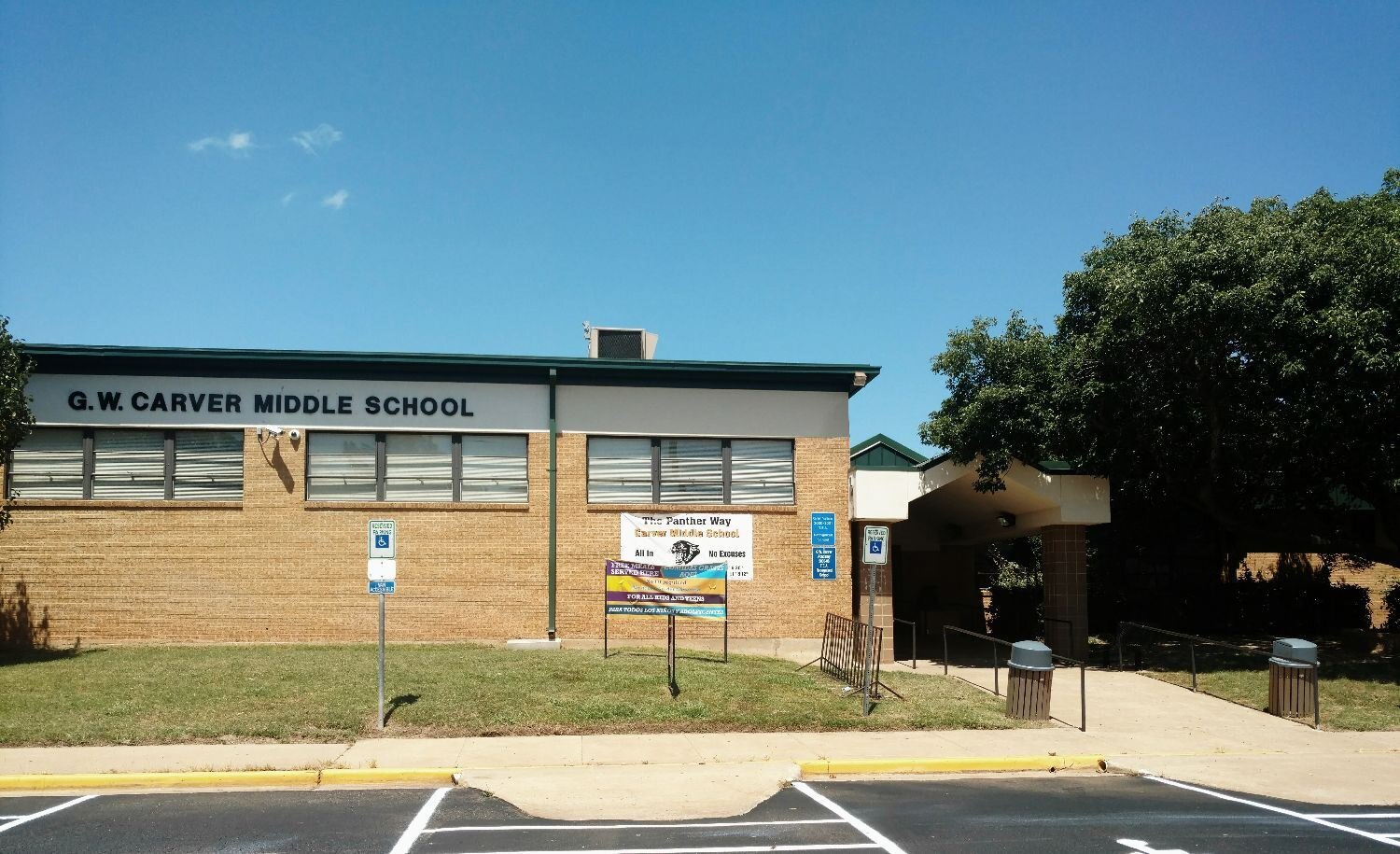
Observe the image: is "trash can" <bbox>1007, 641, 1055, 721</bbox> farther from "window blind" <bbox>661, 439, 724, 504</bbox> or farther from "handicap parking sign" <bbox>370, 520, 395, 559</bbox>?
"handicap parking sign" <bbox>370, 520, 395, 559</bbox>

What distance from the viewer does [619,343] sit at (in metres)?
23.1

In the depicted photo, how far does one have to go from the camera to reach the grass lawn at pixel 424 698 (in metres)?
13.4

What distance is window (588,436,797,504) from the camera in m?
21.4

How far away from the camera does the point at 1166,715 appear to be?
52.0 feet

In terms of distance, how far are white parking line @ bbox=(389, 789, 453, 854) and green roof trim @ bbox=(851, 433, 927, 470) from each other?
1290 centimetres

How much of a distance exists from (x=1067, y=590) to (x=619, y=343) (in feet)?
33.7

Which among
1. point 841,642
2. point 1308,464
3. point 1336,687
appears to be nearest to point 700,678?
point 841,642

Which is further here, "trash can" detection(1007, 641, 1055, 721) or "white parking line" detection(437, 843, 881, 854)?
"trash can" detection(1007, 641, 1055, 721)

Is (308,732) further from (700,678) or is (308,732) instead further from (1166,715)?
(1166,715)

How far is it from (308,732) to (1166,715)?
1163cm

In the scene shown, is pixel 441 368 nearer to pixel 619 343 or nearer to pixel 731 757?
pixel 619 343

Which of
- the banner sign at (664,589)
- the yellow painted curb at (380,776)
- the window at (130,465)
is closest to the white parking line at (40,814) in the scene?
the yellow painted curb at (380,776)

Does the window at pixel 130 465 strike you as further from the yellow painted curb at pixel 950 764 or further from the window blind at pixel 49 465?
the yellow painted curb at pixel 950 764

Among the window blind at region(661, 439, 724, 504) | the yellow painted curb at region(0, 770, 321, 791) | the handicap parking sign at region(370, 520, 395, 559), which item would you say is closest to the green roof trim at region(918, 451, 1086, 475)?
the window blind at region(661, 439, 724, 504)
